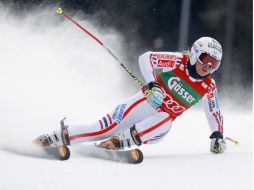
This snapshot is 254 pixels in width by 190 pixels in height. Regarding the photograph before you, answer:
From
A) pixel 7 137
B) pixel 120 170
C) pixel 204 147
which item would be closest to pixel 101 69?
pixel 204 147

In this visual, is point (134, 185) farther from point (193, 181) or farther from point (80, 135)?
point (80, 135)

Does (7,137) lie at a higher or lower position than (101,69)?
lower

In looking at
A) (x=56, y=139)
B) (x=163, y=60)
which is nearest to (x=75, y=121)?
(x=56, y=139)

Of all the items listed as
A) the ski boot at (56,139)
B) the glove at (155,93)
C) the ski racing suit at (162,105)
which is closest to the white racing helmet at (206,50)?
the ski racing suit at (162,105)

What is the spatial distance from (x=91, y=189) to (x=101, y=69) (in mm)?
6225

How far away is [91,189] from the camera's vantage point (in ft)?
14.8

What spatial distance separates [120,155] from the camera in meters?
5.50

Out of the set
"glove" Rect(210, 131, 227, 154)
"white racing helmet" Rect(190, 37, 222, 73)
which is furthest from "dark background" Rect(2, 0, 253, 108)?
"white racing helmet" Rect(190, 37, 222, 73)

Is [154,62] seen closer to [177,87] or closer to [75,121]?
[177,87]

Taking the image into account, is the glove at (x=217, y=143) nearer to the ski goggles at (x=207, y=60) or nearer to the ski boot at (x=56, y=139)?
the ski goggles at (x=207, y=60)

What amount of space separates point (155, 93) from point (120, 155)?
604 millimetres

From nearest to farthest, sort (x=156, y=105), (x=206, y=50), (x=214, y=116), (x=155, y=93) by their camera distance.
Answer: (x=155, y=93) → (x=156, y=105) → (x=206, y=50) → (x=214, y=116)

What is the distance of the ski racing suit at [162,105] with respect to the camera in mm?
5727

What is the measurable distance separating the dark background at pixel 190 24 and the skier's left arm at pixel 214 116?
929 cm
